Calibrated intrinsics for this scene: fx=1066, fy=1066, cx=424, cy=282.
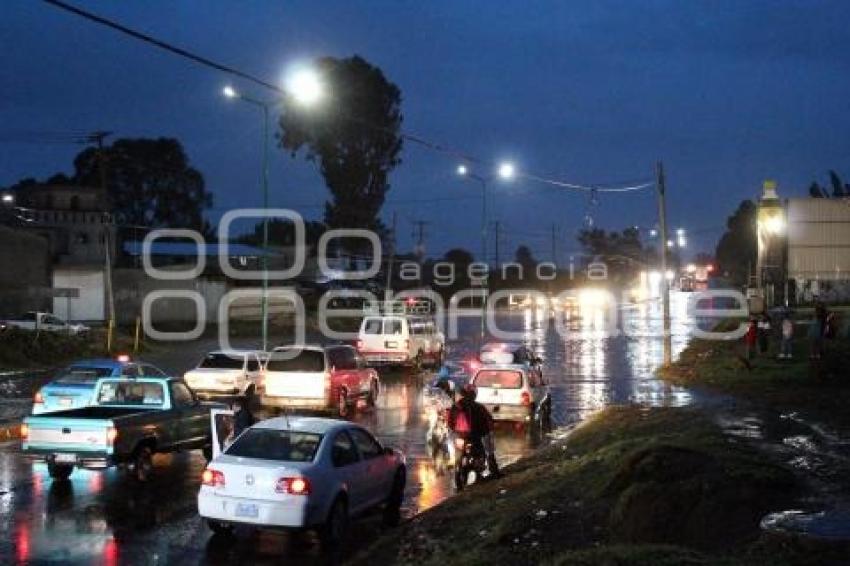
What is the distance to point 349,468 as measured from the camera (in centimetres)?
1250

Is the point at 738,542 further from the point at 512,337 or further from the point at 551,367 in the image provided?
the point at 512,337

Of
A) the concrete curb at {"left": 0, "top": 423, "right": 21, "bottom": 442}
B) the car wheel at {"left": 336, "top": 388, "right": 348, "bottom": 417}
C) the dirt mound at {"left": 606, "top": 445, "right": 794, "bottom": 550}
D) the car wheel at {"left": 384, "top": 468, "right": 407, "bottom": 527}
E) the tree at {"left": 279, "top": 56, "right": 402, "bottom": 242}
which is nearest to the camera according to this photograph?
the dirt mound at {"left": 606, "top": 445, "right": 794, "bottom": 550}

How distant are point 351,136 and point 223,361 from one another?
55.8m

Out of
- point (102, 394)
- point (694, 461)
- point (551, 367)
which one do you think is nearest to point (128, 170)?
point (551, 367)

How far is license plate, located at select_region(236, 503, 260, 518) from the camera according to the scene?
11508 mm

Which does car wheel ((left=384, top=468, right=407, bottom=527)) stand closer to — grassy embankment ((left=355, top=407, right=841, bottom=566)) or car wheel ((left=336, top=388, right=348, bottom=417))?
grassy embankment ((left=355, top=407, right=841, bottom=566))

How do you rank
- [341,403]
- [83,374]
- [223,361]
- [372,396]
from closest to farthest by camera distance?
1. [83,374]
2. [341,403]
3. [223,361]
4. [372,396]

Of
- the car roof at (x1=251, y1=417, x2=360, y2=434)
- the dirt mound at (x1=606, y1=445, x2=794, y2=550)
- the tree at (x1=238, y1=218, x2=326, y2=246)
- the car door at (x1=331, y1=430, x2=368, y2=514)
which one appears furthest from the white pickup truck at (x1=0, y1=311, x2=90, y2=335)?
the tree at (x1=238, y1=218, x2=326, y2=246)

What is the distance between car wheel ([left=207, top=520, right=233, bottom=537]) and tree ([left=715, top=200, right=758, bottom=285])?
98.2 m

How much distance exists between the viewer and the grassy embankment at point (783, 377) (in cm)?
2169

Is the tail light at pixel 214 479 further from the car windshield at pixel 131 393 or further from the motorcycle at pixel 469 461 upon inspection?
the car windshield at pixel 131 393

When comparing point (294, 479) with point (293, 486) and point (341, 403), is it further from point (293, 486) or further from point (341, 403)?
point (341, 403)

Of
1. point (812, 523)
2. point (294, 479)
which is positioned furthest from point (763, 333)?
point (812, 523)

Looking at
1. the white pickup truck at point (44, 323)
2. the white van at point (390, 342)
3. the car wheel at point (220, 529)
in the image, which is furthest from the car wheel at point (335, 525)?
the white pickup truck at point (44, 323)
